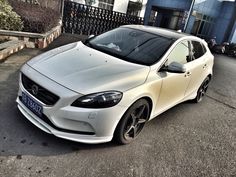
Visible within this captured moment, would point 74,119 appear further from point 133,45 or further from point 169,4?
point 169,4

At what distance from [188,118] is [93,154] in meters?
2.33

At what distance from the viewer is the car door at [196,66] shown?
444 centimetres

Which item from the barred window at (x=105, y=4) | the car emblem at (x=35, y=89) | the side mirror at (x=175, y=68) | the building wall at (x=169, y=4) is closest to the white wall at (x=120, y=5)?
the barred window at (x=105, y=4)

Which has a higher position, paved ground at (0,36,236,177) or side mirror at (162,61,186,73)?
side mirror at (162,61,186,73)

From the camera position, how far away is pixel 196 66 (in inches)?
178

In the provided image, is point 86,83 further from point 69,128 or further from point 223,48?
point 223,48

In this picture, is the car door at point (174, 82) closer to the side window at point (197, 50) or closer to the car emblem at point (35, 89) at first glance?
the side window at point (197, 50)

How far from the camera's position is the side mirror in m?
3.49

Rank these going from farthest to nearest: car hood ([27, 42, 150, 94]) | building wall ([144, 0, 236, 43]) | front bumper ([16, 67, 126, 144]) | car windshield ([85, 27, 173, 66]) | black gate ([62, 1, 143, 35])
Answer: building wall ([144, 0, 236, 43])
black gate ([62, 1, 143, 35])
car windshield ([85, 27, 173, 66])
car hood ([27, 42, 150, 94])
front bumper ([16, 67, 126, 144])

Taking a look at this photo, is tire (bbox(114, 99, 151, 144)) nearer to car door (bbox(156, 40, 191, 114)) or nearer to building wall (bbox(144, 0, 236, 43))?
car door (bbox(156, 40, 191, 114))

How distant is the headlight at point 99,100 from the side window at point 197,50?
2.36 metres

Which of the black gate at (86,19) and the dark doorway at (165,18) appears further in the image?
the dark doorway at (165,18)

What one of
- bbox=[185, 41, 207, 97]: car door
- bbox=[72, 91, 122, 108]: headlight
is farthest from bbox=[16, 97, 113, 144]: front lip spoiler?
bbox=[185, 41, 207, 97]: car door

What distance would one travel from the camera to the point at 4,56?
18.9 ft
